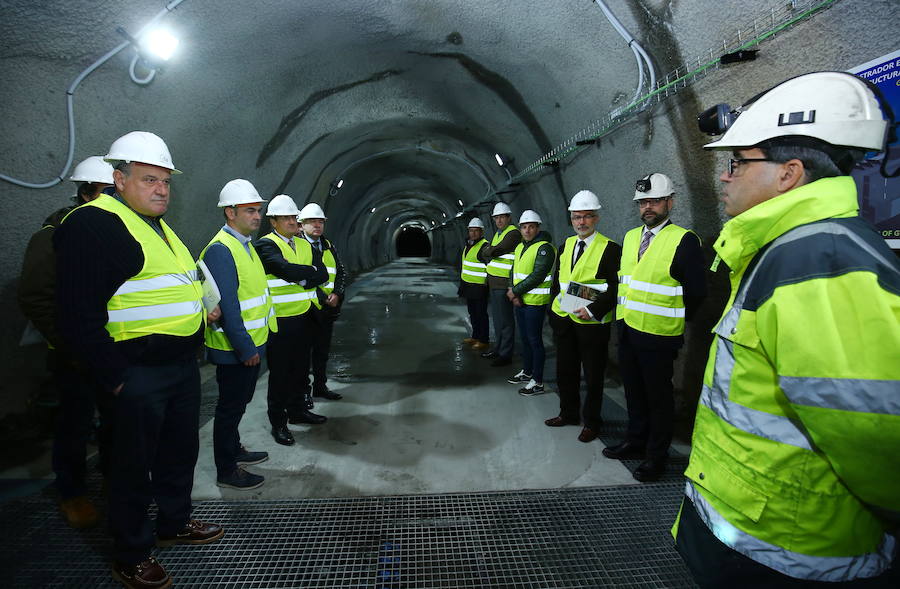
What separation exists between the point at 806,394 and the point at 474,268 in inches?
233

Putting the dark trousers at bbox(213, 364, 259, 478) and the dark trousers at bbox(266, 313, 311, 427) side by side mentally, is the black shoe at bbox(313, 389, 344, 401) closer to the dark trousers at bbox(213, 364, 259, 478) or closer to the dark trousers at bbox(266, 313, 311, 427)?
the dark trousers at bbox(266, 313, 311, 427)

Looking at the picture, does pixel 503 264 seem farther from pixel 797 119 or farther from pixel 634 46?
pixel 797 119

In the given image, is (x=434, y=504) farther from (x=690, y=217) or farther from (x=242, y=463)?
(x=690, y=217)

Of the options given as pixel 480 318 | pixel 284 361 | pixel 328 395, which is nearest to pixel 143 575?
pixel 284 361

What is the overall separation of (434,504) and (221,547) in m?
1.26

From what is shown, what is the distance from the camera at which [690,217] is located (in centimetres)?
393

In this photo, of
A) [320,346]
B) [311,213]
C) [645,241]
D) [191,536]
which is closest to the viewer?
[191,536]

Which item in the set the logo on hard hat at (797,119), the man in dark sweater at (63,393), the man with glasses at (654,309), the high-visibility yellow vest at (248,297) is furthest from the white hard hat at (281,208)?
the logo on hard hat at (797,119)

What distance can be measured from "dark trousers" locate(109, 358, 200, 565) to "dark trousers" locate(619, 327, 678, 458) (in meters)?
2.85

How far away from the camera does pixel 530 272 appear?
5059 millimetres

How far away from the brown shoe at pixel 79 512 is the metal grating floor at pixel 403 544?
0.05 meters

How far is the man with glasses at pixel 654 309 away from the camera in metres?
2.97

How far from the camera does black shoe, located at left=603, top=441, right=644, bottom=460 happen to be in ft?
11.5

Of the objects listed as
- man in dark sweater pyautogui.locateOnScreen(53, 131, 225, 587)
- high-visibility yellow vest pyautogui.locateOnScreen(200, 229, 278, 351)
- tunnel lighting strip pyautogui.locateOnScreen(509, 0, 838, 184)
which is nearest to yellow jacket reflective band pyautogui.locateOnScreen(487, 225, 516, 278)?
tunnel lighting strip pyautogui.locateOnScreen(509, 0, 838, 184)
